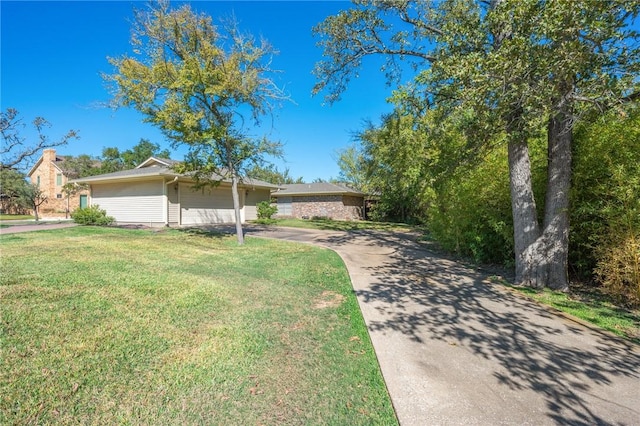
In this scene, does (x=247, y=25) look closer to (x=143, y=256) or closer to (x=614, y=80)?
(x=143, y=256)

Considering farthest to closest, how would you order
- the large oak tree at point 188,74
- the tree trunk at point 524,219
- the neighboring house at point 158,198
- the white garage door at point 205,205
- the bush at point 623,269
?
the white garage door at point 205,205, the neighboring house at point 158,198, the large oak tree at point 188,74, the tree trunk at point 524,219, the bush at point 623,269

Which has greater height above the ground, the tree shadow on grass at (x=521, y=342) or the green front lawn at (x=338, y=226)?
the green front lawn at (x=338, y=226)

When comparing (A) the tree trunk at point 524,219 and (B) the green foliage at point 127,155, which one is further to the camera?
(B) the green foliage at point 127,155

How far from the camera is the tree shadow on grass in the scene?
2.32 meters

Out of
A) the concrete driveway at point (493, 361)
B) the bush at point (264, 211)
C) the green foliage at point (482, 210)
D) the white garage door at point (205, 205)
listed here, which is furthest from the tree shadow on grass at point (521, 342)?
the bush at point (264, 211)

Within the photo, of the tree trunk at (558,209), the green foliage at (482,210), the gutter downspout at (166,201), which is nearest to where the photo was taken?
the tree trunk at (558,209)

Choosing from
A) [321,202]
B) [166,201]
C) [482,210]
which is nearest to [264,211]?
[166,201]

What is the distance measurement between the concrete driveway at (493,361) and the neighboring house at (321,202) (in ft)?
68.3

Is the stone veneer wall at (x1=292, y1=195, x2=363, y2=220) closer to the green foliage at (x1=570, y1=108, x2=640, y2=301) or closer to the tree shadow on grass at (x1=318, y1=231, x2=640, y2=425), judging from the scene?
the tree shadow on grass at (x1=318, y1=231, x2=640, y2=425)

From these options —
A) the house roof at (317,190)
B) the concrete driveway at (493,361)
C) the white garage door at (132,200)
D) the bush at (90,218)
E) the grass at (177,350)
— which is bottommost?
the concrete driveway at (493,361)

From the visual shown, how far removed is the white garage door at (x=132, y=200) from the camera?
14586 millimetres

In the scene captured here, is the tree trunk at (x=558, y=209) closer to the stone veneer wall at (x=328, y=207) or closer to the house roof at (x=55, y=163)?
the stone veneer wall at (x=328, y=207)

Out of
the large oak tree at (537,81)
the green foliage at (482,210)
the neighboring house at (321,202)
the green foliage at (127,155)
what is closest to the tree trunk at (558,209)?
the large oak tree at (537,81)

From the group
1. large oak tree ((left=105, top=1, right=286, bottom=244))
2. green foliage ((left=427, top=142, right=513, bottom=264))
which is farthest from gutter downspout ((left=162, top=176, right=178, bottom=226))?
green foliage ((left=427, top=142, right=513, bottom=264))
